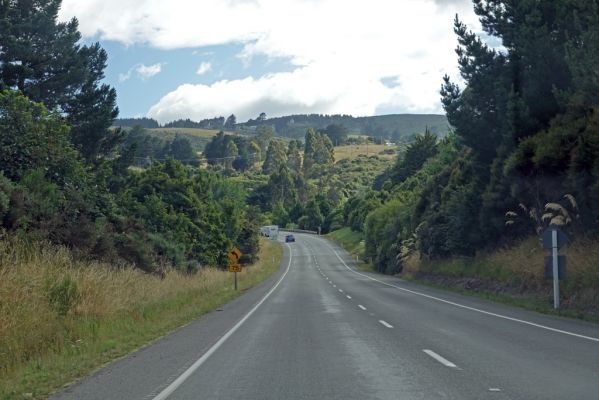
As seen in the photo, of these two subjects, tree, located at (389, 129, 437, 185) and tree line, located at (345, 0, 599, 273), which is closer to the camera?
tree line, located at (345, 0, 599, 273)

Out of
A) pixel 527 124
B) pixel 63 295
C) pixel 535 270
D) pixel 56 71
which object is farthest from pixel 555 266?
pixel 56 71

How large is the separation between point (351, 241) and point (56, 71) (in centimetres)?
8196

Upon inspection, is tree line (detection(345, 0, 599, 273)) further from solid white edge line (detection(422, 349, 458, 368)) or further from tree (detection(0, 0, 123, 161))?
tree (detection(0, 0, 123, 161))

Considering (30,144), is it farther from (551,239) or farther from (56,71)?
(551,239)

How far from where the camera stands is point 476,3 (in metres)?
32.0

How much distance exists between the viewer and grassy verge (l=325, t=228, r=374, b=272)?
91819 millimetres

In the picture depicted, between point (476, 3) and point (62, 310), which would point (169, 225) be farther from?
point (62, 310)

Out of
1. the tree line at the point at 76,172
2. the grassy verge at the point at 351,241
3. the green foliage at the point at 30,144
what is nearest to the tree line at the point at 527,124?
the tree line at the point at 76,172

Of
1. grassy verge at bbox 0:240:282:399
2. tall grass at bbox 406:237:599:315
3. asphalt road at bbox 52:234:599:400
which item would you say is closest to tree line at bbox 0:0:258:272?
grassy verge at bbox 0:240:282:399

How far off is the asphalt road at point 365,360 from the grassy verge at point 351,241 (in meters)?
63.0

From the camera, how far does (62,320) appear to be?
14797 millimetres

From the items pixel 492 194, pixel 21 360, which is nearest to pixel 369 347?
pixel 21 360

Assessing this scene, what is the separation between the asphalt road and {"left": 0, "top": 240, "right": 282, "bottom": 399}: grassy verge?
635 mm

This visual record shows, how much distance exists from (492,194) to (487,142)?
317 centimetres
